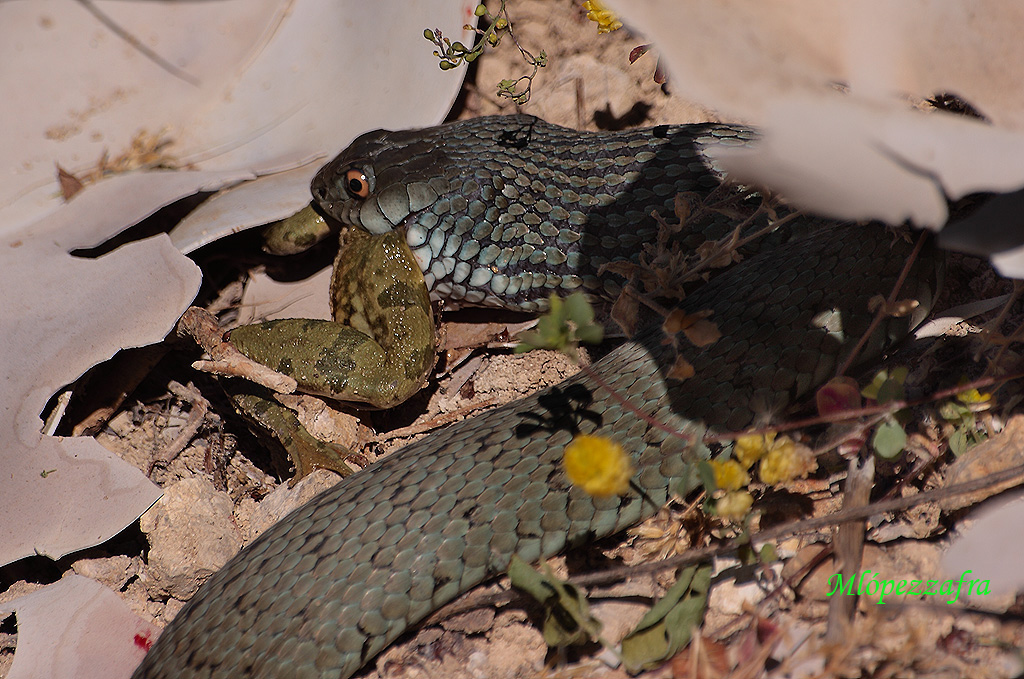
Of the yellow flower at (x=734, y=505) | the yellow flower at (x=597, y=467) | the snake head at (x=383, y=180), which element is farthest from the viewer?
the snake head at (x=383, y=180)

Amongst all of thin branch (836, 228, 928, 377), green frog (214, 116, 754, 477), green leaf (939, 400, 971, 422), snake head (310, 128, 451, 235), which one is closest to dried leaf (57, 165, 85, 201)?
green frog (214, 116, 754, 477)

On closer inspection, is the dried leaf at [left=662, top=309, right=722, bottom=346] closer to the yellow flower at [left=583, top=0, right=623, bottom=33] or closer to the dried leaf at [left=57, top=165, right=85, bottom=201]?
the yellow flower at [left=583, top=0, right=623, bottom=33]

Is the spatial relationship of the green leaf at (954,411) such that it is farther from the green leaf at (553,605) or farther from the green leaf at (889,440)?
the green leaf at (553,605)

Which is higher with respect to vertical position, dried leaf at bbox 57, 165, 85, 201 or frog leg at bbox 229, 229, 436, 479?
dried leaf at bbox 57, 165, 85, 201

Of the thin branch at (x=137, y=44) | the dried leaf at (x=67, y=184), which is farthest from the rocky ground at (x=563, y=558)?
the thin branch at (x=137, y=44)

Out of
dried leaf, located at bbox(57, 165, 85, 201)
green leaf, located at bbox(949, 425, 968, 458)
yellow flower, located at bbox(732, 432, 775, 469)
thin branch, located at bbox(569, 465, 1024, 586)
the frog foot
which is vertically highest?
dried leaf, located at bbox(57, 165, 85, 201)
